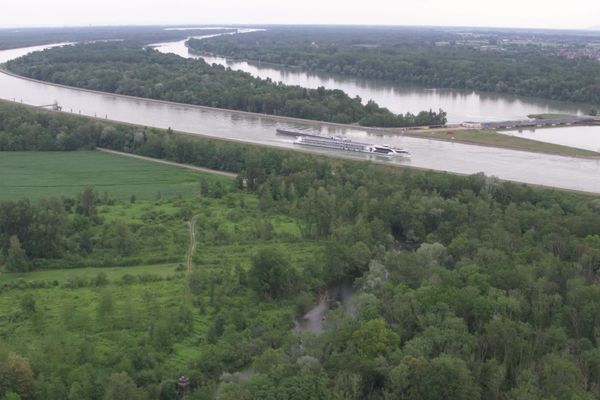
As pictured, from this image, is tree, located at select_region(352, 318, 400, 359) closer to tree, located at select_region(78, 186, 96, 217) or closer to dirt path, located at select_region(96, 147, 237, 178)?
tree, located at select_region(78, 186, 96, 217)

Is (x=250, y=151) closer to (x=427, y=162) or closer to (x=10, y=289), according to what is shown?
(x=427, y=162)

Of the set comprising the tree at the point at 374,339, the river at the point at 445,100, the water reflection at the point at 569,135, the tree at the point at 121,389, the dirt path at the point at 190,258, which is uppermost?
the river at the point at 445,100

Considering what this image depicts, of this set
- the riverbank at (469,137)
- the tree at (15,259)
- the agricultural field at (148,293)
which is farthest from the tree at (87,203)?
the riverbank at (469,137)

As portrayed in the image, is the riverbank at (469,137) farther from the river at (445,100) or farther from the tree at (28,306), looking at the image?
the tree at (28,306)

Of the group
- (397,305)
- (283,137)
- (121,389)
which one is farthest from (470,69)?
(121,389)

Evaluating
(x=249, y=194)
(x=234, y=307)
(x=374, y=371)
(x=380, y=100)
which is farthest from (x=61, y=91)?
(x=374, y=371)
